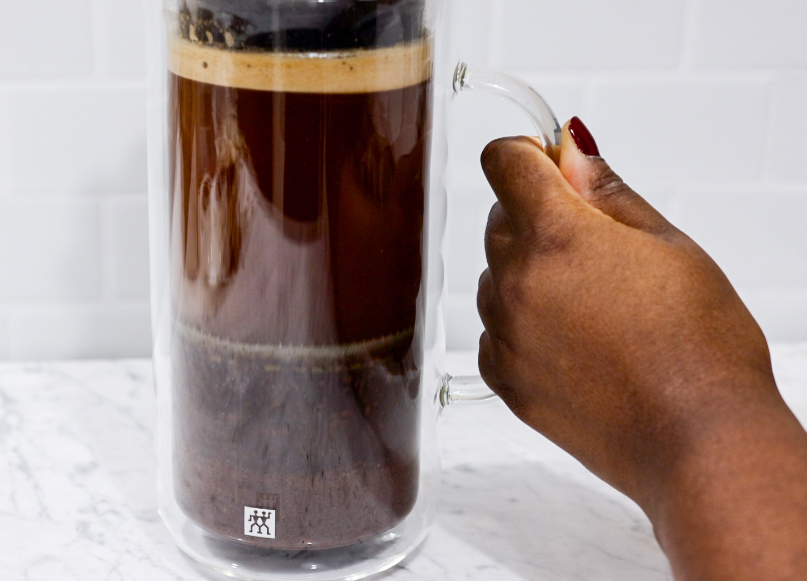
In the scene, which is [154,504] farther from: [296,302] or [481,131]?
[481,131]

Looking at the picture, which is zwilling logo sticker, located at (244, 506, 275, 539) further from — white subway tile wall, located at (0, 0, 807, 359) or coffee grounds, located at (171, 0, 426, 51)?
white subway tile wall, located at (0, 0, 807, 359)

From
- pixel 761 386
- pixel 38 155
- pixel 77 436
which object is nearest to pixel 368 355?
pixel 761 386

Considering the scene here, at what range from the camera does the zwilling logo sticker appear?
511 millimetres

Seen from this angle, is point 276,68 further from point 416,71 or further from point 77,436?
point 77,436

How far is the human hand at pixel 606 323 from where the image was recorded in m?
0.45

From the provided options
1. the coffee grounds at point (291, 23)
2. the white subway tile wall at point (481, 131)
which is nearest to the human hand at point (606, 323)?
the coffee grounds at point (291, 23)

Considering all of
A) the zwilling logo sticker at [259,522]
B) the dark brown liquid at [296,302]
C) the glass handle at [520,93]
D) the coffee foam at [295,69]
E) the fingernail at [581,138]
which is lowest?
the zwilling logo sticker at [259,522]

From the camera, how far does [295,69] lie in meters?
0.44

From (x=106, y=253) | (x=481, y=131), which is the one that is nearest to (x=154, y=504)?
(x=106, y=253)

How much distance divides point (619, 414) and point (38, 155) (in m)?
0.53

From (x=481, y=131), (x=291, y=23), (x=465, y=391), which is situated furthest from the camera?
(x=481, y=131)

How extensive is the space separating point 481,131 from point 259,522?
41cm

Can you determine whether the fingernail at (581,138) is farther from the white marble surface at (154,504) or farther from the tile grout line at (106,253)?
the tile grout line at (106,253)

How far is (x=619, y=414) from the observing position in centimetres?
47
